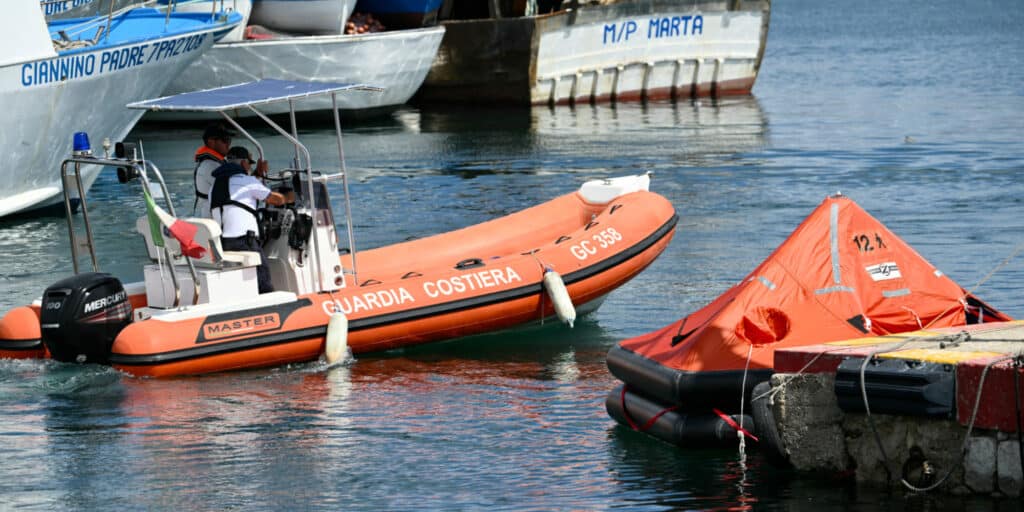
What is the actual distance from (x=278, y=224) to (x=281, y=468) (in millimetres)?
3002

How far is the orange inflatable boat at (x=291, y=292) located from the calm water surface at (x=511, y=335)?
206 mm

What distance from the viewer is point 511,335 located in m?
11.9

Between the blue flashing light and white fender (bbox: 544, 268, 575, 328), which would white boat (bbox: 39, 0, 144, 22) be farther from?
white fender (bbox: 544, 268, 575, 328)

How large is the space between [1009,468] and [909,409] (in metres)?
0.51

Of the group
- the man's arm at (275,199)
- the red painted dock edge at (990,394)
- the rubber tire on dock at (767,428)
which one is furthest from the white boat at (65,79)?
the red painted dock edge at (990,394)

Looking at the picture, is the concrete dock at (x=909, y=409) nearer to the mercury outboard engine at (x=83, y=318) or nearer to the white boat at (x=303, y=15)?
the mercury outboard engine at (x=83, y=318)

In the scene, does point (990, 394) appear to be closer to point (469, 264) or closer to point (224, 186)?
point (469, 264)

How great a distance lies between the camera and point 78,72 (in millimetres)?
17203

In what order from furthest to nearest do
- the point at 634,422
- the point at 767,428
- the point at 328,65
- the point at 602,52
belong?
the point at 602,52
the point at 328,65
the point at 634,422
the point at 767,428

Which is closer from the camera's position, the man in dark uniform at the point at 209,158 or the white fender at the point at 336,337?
the white fender at the point at 336,337

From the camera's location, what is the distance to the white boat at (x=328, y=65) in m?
26.5

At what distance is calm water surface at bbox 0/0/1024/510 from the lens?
8086 mm

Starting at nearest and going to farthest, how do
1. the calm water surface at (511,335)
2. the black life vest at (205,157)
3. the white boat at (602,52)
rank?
the calm water surface at (511,335) → the black life vest at (205,157) → the white boat at (602,52)

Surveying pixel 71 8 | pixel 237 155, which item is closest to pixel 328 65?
pixel 71 8
